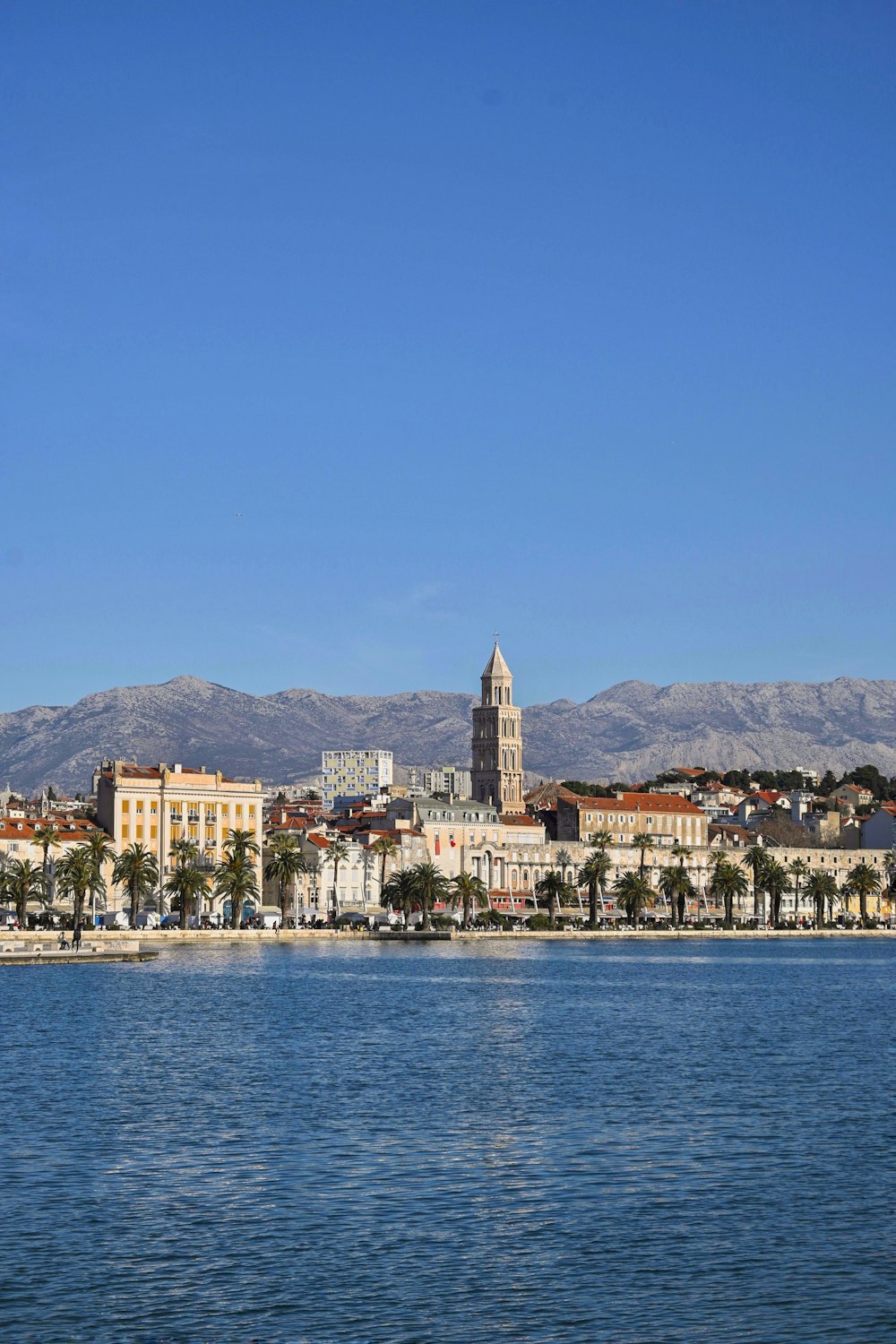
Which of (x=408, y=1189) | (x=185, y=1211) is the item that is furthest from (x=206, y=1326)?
(x=408, y=1189)

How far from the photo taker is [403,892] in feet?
494

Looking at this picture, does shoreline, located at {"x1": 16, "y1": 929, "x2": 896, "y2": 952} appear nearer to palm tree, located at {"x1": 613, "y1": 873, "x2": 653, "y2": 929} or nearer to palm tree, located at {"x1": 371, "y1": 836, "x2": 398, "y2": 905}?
palm tree, located at {"x1": 613, "y1": 873, "x2": 653, "y2": 929}

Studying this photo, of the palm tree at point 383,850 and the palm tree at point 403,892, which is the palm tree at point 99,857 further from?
the palm tree at point 383,850

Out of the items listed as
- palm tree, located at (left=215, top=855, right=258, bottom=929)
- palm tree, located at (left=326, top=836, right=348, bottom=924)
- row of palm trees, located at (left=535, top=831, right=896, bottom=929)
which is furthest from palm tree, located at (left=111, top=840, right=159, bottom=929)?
row of palm trees, located at (left=535, top=831, right=896, bottom=929)

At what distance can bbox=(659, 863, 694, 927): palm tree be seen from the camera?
169000mm

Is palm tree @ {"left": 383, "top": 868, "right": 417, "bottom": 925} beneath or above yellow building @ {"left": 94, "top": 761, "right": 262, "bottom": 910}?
beneath

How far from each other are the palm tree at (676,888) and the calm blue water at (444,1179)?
105m

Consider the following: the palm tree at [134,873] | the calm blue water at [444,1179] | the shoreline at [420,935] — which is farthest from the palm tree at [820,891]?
the calm blue water at [444,1179]

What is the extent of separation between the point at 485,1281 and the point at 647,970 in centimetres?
8029

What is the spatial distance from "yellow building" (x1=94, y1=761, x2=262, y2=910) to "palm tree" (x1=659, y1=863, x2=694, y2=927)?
3884 centimetres

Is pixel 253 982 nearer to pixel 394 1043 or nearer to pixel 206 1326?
pixel 394 1043

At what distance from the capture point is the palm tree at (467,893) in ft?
507

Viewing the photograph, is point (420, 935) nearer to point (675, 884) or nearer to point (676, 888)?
→ point (675, 884)

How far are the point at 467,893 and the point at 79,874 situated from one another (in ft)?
149
